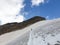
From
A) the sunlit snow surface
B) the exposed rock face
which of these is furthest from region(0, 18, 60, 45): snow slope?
the exposed rock face

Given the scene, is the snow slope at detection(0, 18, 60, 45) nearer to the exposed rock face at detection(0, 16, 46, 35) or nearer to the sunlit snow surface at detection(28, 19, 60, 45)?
the sunlit snow surface at detection(28, 19, 60, 45)

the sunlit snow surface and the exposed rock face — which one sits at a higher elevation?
the exposed rock face

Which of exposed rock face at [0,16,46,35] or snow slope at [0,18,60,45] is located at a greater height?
exposed rock face at [0,16,46,35]

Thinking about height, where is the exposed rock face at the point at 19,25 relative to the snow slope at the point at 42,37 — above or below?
above

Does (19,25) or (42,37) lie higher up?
(19,25)

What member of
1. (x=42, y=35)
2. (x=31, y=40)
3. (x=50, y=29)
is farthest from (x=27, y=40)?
(x=50, y=29)

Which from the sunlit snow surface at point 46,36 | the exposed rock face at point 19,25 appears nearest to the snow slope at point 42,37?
the sunlit snow surface at point 46,36

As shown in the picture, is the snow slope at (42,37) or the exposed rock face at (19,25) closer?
the snow slope at (42,37)

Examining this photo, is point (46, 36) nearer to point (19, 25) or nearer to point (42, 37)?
point (42, 37)

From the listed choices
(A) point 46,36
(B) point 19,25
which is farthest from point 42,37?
(B) point 19,25

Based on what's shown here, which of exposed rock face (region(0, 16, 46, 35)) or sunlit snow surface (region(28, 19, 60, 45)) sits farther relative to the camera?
exposed rock face (region(0, 16, 46, 35))

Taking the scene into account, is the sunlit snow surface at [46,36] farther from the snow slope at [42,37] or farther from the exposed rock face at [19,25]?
the exposed rock face at [19,25]

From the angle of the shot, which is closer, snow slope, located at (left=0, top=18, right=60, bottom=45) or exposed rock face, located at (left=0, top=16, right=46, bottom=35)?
snow slope, located at (left=0, top=18, right=60, bottom=45)

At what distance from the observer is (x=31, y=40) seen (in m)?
6.52
